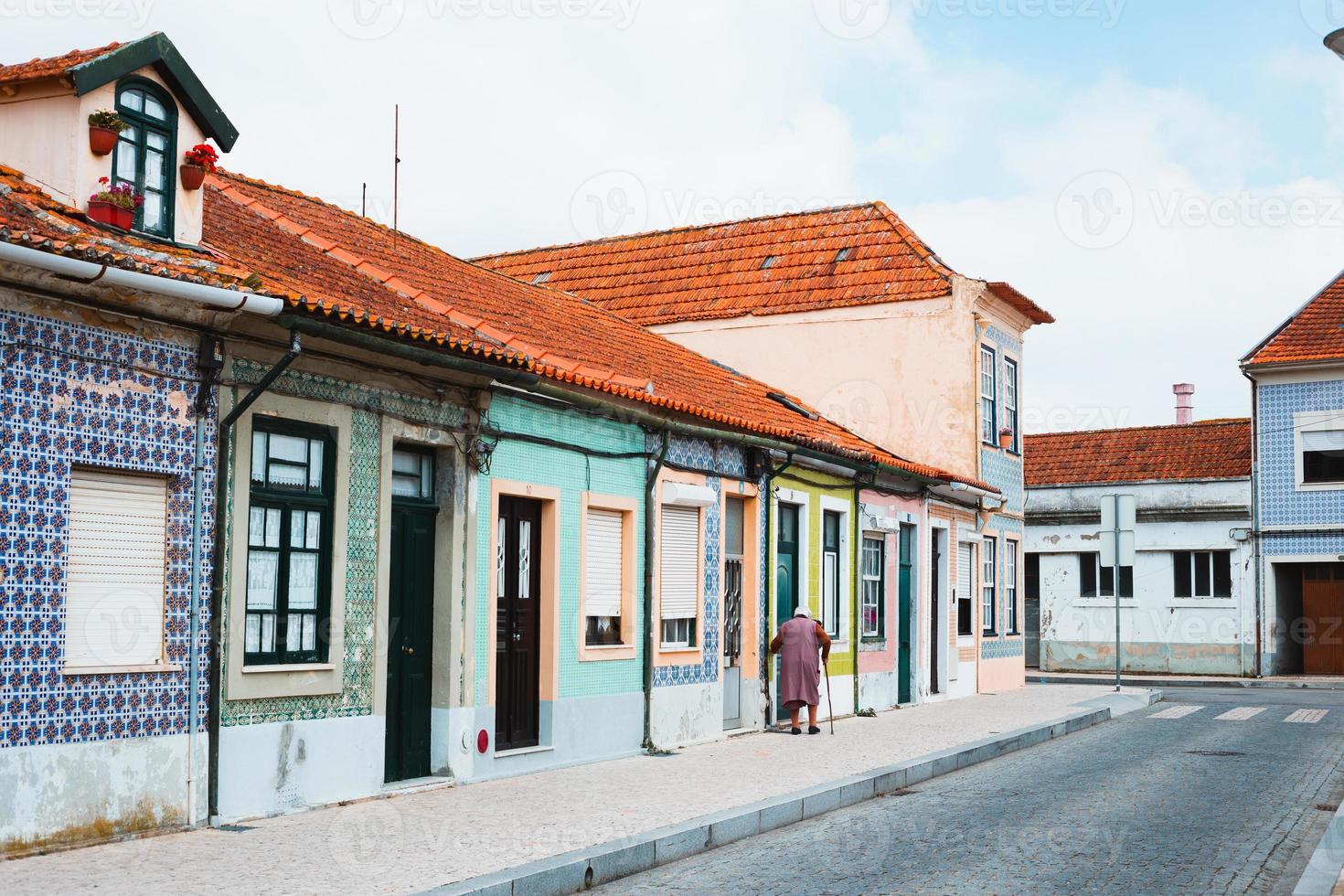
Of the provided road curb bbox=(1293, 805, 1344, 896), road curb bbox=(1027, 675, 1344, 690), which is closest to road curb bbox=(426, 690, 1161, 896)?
road curb bbox=(1293, 805, 1344, 896)

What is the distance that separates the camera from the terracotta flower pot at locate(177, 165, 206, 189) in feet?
32.7

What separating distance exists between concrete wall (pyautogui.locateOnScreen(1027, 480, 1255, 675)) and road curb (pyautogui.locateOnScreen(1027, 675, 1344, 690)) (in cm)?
162

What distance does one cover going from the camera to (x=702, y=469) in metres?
16.2

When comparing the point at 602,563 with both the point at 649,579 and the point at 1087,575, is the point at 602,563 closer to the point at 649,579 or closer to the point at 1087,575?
the point at 649,579

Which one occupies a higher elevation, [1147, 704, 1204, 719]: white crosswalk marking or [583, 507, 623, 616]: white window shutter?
[583, 507, 623, 616]: white window shutter

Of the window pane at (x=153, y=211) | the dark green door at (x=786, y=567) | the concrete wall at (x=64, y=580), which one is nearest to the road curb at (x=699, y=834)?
the concrete wall at (x=64, y=580)

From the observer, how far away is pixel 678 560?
15844mm

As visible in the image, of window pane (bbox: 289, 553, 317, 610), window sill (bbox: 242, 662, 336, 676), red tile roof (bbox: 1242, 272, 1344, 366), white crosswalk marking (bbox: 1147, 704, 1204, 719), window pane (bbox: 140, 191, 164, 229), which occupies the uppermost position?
red tile roof (bbox: 1242, 272, 1344, 366)

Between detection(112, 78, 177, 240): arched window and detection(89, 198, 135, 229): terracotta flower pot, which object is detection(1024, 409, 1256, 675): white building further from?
detection(89, 198, 135, 229): terracotta flower pot

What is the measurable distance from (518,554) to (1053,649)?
26.0 meters

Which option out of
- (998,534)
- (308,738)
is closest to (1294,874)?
(308,738)

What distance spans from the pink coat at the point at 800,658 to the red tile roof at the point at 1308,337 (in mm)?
20388

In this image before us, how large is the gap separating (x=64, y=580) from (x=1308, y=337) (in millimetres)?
31331

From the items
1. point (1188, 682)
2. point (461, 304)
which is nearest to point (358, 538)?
point (461, 304)
